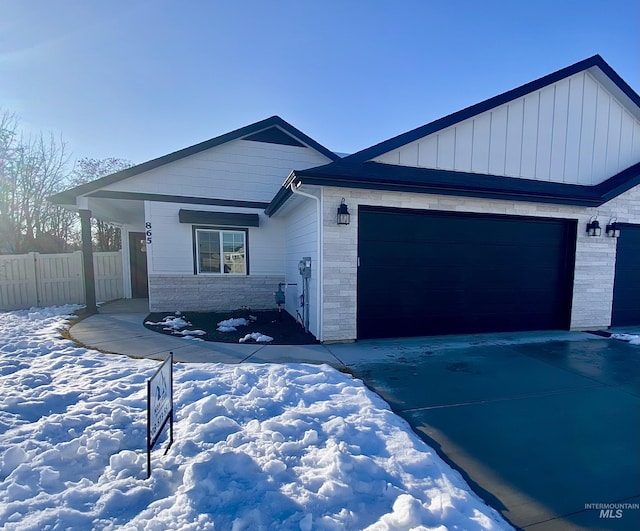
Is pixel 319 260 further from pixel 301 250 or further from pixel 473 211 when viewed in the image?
pixel 473 211

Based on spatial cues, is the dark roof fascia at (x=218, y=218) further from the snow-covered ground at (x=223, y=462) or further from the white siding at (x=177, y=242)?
the snow-covered ground at (x=223, y=462)

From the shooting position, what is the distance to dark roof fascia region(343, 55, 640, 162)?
6.01 m

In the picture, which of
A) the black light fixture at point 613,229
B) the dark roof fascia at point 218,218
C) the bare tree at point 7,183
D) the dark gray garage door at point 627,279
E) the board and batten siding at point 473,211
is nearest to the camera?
the board and batten siding at point 473,211

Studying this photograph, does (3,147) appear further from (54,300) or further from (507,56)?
(507,56)

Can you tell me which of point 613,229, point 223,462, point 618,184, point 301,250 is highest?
point 618,184

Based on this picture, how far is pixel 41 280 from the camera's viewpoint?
9.22m

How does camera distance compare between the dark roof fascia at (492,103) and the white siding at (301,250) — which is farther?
the dark roof fascia at (492,103)

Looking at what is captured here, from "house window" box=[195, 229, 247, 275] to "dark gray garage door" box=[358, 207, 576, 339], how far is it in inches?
181

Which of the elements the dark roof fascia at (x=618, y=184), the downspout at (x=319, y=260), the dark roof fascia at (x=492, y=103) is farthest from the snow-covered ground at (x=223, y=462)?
the dark roof fascia at (x=618, y=184)

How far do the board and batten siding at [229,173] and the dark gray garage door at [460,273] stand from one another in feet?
15.1

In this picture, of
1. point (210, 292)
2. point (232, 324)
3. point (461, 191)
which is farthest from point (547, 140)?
point (210, 292)

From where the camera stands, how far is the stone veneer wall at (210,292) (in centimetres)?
850

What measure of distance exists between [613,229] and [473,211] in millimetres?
3621

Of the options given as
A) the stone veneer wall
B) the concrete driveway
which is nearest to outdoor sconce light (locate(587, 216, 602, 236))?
the concrete driveway
